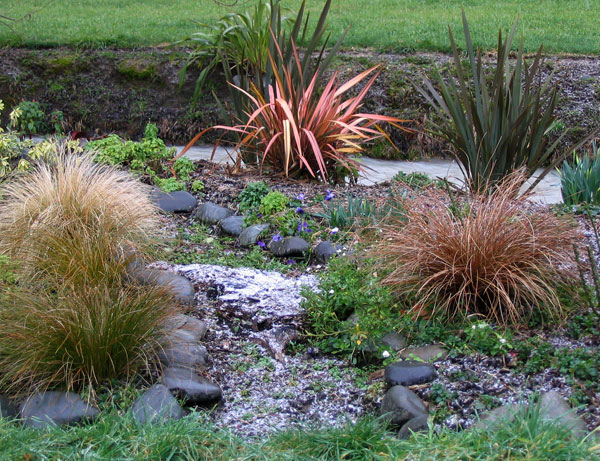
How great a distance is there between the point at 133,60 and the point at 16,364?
7.95 metres

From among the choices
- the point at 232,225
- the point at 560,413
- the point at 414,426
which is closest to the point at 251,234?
the point at 232,225

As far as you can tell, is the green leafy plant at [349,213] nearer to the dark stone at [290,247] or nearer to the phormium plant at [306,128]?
the dark stone at [290,247]

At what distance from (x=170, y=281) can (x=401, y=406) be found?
5.61ft

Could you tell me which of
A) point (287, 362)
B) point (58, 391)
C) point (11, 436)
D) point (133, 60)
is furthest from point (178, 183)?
point (133, 60)

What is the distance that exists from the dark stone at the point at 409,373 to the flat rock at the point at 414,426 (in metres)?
0.32

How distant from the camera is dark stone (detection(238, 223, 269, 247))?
5.20 meters

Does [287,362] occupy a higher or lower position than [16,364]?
lower

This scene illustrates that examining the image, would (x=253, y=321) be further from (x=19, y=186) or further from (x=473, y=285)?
(x=19, y=186)

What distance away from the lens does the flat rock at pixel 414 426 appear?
10.0ft

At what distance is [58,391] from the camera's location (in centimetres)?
321

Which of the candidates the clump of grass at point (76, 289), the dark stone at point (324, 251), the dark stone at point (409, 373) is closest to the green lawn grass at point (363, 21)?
the clump of grass at point (76, 289)

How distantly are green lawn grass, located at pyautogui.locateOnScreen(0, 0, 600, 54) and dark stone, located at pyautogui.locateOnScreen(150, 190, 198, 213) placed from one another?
5.21 m

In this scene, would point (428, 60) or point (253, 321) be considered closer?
point (253, 321)

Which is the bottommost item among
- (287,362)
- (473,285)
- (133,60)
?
(287,362)
